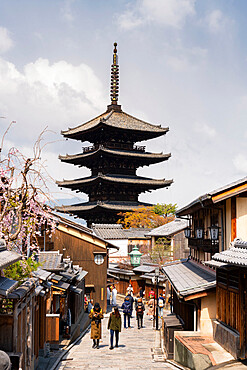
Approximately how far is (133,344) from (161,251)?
19.5 m

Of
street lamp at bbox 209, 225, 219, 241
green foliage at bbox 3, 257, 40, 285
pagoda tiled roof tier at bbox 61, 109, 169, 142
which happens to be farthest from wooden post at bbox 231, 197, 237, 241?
pagoda tiled roof tier at bbox 61, 109, 169, 142

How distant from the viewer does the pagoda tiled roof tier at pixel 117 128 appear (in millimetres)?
52531

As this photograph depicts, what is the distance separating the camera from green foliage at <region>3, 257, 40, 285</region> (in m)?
11.0

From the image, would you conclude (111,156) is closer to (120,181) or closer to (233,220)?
(120,181)

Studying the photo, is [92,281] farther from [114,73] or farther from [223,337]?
[114,73]

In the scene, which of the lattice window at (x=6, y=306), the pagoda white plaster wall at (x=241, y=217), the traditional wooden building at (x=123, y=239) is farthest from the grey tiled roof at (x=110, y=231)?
the lattice window at (x=6, y=306)

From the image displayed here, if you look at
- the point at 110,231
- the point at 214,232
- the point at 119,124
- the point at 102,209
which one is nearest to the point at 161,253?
the point at 110,231

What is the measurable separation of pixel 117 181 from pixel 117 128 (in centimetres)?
620

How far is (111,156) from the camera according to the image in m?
52.7

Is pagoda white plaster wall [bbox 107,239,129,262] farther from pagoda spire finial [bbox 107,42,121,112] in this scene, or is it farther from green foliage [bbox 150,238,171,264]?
pagoda spire finial [bbox 107,42,121,112]

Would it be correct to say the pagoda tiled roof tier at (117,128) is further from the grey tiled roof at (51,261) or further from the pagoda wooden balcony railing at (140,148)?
the grey tiled roof at (51,261)

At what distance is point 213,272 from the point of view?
16344 millimetres

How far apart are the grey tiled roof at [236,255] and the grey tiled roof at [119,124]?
134 feet

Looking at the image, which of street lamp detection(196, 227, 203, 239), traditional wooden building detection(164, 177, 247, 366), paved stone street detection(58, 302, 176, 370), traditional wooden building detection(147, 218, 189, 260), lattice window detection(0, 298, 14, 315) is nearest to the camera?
lattice window detection(0, 298, 14, 315)
